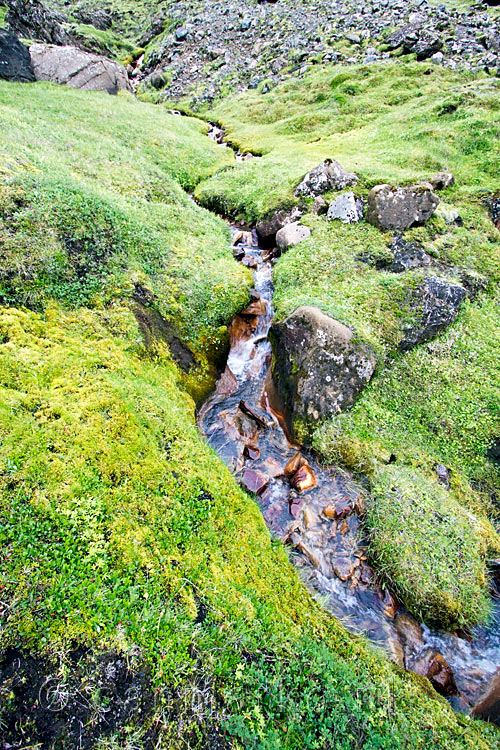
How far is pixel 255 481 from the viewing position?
970cm

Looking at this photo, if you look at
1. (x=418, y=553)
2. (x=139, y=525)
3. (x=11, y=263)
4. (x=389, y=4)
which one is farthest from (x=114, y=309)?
(x=389, y=4)

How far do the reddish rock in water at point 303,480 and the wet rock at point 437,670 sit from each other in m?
4.18

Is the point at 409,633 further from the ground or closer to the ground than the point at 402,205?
closer to the ground

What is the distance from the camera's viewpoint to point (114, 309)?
34.8 feet

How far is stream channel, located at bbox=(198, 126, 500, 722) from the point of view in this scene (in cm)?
737

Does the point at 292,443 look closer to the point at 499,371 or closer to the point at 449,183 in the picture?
the point at 499,371

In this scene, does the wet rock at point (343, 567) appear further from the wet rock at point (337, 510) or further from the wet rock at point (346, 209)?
the wet rock at point (346, 209)

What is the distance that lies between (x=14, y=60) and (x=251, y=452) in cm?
3916

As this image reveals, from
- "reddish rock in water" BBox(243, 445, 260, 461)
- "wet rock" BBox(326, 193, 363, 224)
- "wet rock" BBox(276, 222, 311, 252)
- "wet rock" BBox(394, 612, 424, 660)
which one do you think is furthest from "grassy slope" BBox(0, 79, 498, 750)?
"wet rock" BBox(326, 193, 363, 224)

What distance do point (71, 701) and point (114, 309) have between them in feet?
28.9

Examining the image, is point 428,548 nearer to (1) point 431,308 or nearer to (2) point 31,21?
(1) point 431,308

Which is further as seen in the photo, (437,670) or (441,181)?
(441,181)

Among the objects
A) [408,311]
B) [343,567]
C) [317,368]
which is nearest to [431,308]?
[408,311]

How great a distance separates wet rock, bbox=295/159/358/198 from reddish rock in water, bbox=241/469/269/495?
51.5ft
